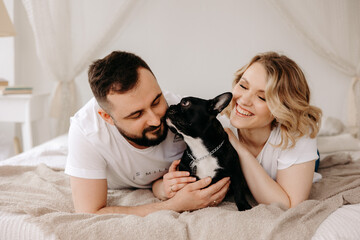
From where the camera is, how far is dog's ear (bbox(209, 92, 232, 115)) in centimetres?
133

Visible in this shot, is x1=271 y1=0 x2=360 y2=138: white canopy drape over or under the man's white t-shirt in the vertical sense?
over

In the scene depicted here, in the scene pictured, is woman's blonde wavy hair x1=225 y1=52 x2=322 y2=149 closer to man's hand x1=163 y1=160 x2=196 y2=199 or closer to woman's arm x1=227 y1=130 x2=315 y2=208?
woman's arm x1=227 y1=130 x2=315 y2=208

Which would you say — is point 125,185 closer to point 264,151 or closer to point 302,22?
point 264,151

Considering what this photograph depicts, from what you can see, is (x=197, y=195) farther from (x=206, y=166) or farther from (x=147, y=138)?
(x=147, y=138)

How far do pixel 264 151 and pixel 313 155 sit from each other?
0.21 meters

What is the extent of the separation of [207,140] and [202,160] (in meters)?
0.08

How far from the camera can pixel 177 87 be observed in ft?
10.2

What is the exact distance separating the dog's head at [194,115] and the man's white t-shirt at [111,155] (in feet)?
0.80

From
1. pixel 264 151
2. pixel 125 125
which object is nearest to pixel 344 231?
pixel 264 151

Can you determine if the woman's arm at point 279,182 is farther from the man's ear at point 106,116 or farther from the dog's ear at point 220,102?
the man's ear at point 106,116

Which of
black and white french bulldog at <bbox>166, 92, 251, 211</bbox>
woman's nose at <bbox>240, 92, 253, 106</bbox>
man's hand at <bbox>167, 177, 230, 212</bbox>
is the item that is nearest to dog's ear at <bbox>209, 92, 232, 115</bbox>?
black and white french bulldog at <bbox>166, 92, 251, 211</bbox>

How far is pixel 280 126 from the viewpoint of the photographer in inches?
59.5

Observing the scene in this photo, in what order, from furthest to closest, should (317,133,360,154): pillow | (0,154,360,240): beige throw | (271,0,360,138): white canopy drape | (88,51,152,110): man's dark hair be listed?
(271,0,360,138): white canopy drape → (317,133,360,154): pillow → (88,51,152,110): man's dark hair → (0,154,360,240): beige throw

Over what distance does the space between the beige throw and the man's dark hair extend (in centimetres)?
46
